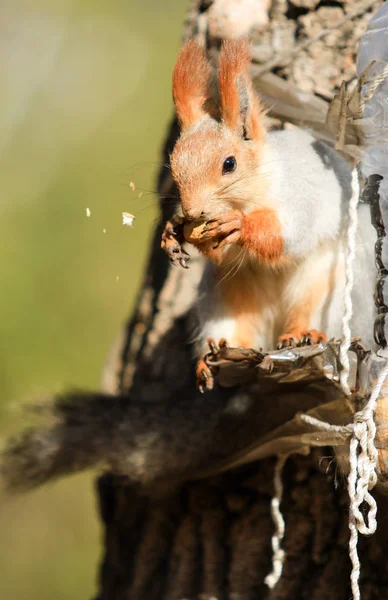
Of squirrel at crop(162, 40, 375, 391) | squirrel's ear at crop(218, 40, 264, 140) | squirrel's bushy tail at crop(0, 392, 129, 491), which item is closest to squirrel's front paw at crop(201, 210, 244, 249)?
squirrel at crop(162, 40, 375, 391)

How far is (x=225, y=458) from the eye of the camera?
1315mm

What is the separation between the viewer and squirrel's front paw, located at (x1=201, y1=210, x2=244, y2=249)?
103 centimetres

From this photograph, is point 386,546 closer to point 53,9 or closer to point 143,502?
point 143,502

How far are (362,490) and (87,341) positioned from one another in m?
1.52

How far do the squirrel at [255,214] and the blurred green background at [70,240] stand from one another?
93cm

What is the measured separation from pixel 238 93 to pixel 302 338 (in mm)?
353

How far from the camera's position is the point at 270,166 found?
3.72ft

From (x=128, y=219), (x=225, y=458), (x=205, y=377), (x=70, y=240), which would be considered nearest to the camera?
(x=128, y=219)

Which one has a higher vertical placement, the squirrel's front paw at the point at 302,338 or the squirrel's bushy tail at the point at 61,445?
the squirrel's front paw at the point at 302,338

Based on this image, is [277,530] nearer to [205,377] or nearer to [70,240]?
[205,377]

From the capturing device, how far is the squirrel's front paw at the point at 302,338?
111 cm

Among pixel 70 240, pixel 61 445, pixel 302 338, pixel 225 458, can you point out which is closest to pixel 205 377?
pixel 302 338

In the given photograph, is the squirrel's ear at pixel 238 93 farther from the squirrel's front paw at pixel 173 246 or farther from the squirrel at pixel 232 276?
the squirrel's front paw at pixel 173 246

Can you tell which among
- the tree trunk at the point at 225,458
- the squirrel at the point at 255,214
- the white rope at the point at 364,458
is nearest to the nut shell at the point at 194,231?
the squirrel at the point at 255,214
